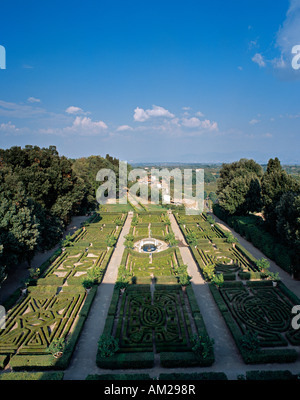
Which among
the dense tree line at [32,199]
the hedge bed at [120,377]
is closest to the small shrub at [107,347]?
the hedge bed at [120,377]

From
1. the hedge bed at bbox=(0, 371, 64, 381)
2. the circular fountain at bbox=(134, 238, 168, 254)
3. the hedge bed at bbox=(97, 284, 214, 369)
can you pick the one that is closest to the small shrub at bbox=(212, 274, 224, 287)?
the hedge bed at bbox=(97, 284, 214, 369)

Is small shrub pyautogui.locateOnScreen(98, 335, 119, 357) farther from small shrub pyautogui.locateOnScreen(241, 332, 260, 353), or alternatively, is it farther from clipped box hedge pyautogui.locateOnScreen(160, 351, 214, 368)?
small shrub pyautogui.locateOnScreen(241, 332, 260, 353)

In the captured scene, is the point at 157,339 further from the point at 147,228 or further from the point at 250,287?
the point at 147,228

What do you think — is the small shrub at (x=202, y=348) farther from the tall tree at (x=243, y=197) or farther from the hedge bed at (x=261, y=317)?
the tall tree at (x=243, y=197)

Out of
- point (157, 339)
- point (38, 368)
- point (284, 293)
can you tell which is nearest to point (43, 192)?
point (38, 368)

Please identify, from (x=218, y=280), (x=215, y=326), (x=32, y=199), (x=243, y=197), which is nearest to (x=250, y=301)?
(x=218, y=280)

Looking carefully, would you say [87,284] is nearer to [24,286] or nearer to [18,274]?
[24,286]

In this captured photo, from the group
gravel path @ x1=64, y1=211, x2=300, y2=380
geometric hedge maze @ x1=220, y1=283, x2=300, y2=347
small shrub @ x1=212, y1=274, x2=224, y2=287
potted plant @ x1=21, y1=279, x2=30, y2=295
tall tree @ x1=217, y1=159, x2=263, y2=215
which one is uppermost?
tall tree @ x1=217, y1=159, x2=263, y2=215
